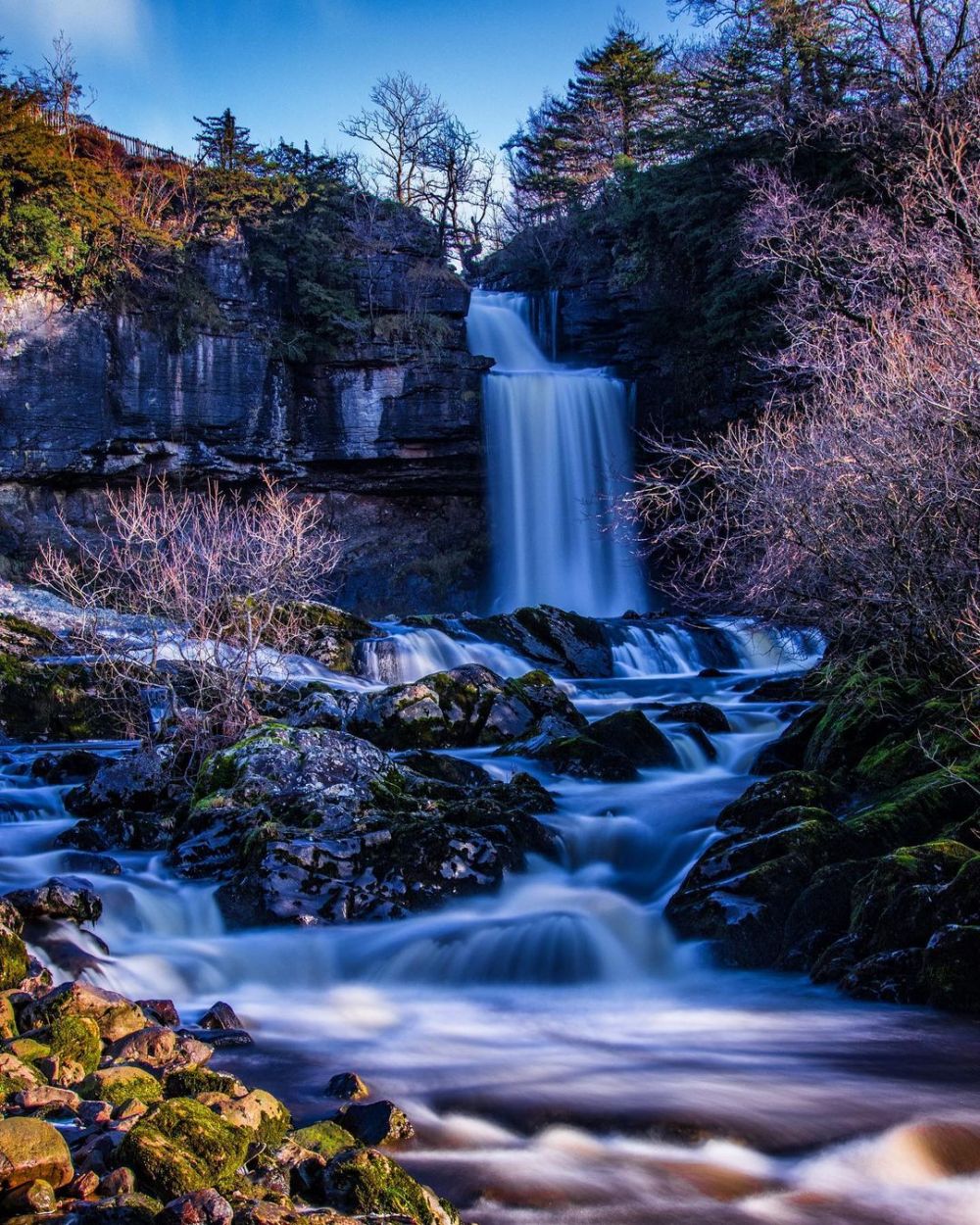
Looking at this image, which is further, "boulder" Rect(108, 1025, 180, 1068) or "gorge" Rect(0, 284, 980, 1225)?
"boulder" Rect(108, 1025, 180, 1068)

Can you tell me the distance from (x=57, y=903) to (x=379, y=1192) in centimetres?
419

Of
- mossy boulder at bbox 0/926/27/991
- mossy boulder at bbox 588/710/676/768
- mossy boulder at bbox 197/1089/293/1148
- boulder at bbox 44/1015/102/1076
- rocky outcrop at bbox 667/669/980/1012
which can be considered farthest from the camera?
mossy boulder at bbox 588/710/676/768

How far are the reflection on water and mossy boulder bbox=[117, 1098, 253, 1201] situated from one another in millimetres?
894

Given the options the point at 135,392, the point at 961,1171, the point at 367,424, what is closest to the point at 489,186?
the point at 367,424

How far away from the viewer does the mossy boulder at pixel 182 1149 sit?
333cm

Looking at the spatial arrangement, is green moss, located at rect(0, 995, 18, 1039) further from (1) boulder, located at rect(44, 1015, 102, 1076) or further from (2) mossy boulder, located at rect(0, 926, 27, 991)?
(2) mossy boulder, located at rect(0, 926, 27, 991)

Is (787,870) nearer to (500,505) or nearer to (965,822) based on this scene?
(965,822)

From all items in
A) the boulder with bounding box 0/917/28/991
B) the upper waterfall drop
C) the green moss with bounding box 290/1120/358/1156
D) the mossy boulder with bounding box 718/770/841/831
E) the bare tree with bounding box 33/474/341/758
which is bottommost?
the green moss with bounding box 290/1120/358/1156

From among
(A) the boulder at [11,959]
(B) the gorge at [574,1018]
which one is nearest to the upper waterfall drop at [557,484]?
(B) the gorge at [574,1018]

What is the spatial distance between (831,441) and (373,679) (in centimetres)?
846

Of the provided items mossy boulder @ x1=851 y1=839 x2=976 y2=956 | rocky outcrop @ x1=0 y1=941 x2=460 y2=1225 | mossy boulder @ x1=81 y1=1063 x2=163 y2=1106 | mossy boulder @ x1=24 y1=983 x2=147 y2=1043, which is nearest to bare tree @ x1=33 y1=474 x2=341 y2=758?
mossy boulder @ x1=24 y1=983 x2=147 y2=1043

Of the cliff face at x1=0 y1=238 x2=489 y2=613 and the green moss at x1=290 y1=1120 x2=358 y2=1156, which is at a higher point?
the cliff face at x1=0 y1=238 x2=489 y2=613

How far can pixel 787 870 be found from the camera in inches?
273

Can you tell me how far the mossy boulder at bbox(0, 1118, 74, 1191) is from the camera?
3174 mm
